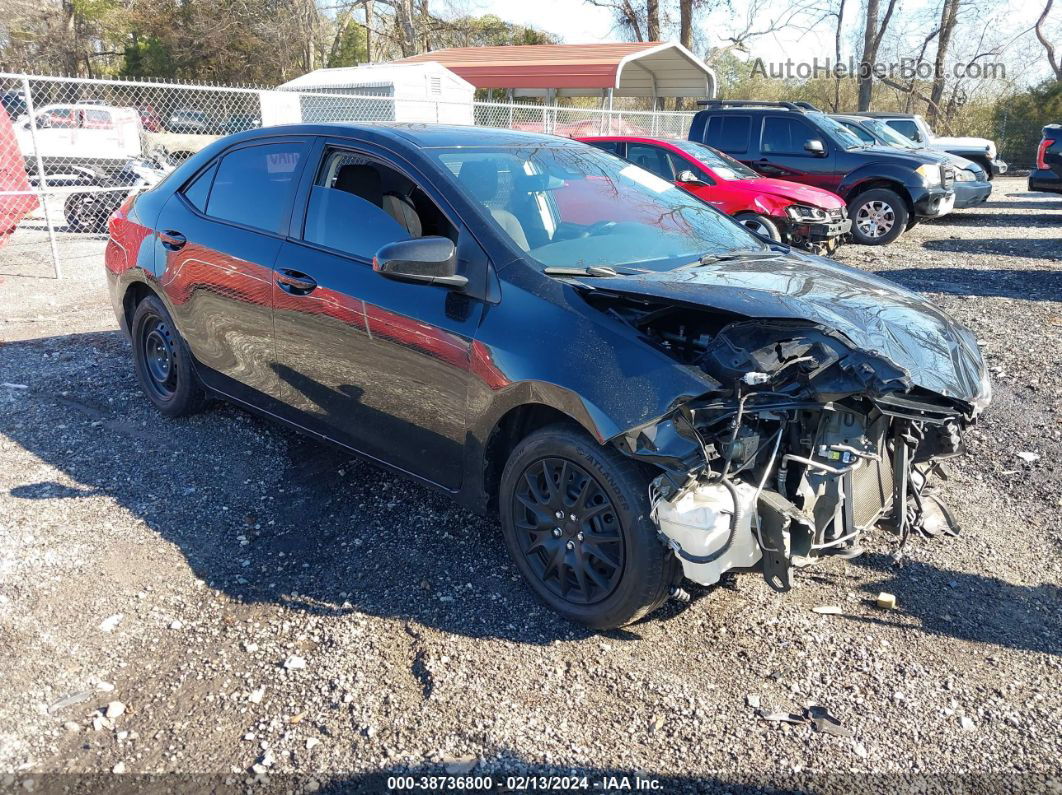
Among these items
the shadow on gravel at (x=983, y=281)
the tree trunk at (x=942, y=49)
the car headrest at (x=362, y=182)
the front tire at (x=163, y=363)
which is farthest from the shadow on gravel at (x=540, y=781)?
the tree trunk at (x=942, y=49)

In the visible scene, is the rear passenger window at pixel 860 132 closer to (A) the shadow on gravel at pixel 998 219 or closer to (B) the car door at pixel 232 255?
(A) the shadow on gravel at pixel 998 219

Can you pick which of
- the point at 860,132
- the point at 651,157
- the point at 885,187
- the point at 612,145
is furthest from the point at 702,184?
the point at 860,132

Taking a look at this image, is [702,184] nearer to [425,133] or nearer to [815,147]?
[815,147]

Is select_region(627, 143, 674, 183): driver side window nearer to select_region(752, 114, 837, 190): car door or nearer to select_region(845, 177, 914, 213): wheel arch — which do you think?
select_region(752, 114, 837, 190): car door

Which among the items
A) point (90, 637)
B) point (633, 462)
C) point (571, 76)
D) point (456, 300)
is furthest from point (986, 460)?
point (571, 76)

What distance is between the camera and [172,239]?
4797 mm

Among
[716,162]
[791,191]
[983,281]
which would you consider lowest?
[983,281]

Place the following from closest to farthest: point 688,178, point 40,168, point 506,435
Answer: point 506,435 < point 40,168 < point 688,178

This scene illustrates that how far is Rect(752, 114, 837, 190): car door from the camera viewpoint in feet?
42.1

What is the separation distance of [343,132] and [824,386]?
8.31ft

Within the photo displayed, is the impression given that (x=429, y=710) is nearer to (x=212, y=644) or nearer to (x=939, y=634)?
(x=212, y=644)

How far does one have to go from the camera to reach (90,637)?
125 inches

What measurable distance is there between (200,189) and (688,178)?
688cm

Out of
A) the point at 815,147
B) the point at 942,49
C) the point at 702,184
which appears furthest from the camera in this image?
the point at 942,49
